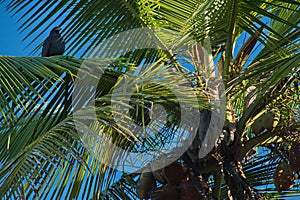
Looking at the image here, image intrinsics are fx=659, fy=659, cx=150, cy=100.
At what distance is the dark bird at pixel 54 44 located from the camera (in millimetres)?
3994

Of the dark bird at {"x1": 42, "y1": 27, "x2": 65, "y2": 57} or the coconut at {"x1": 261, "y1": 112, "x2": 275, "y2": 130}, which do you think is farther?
the dark bird at {"x1": 42, "y1": 27, "x2": 65, "y2": 57}

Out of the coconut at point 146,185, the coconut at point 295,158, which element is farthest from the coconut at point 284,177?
the coconut at point 146,185

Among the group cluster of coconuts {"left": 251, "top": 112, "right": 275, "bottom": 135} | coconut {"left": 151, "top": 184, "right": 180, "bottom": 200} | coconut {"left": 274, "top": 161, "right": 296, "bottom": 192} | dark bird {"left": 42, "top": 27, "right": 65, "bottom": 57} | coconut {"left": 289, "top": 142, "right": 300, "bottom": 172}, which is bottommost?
coconut {"left": 151, "top": 184, "right": 180, "bottom": 200}

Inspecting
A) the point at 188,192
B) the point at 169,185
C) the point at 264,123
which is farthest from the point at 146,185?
the point at 264,123

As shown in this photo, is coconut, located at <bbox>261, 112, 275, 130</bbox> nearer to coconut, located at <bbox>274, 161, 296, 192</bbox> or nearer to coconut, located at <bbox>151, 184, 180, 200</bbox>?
coconut, located at <bbox>274, 161, 296, 192</bbox>

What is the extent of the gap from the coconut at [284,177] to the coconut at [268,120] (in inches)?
8.1

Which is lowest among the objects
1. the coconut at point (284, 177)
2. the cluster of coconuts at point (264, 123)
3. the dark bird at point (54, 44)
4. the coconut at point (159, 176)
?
the coconut at point (159, 176)

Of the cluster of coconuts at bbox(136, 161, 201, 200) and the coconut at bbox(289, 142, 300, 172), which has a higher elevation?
the coconut at bbox(289, 142, 300, 172)

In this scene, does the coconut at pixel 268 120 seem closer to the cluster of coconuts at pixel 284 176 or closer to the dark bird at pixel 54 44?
the cluster of coconuts at pixel 284 176

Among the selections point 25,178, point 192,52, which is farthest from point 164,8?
point 25,178

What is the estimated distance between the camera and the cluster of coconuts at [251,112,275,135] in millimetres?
3311

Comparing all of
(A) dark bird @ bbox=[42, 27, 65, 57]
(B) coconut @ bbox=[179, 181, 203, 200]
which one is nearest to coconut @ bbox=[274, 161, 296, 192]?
(B) coconut @ bbox=[179, 181, 203, 200]

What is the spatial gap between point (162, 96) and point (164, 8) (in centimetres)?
81

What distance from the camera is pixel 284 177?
3.25 meters
